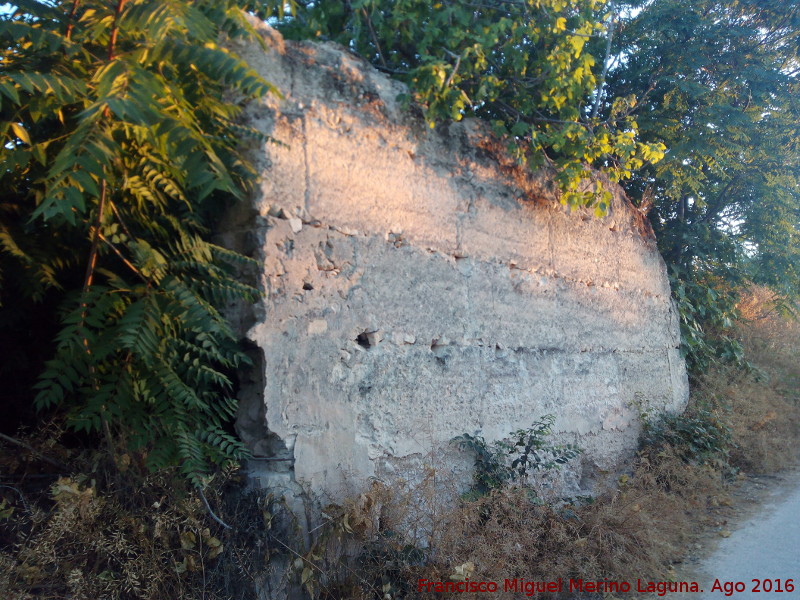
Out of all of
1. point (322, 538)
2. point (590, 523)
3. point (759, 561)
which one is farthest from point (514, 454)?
point (322, 538)

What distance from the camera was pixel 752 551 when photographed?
199 inches

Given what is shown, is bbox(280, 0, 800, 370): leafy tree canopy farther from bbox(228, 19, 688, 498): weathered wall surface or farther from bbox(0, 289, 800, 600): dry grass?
bbox(0, 289, 800, 600): dry grass

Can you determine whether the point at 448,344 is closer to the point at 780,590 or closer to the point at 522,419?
the point at 522,419

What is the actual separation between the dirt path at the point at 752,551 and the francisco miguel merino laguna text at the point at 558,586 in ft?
0.29

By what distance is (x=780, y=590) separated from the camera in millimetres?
4277

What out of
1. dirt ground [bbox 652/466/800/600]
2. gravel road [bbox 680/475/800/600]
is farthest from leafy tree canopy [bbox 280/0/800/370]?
gravel road [bbox 680/475/800/600]

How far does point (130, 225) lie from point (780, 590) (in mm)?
4540

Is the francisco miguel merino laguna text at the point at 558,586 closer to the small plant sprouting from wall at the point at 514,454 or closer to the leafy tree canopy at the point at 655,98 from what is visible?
the small plant sprouting from wall at the point at 514,454

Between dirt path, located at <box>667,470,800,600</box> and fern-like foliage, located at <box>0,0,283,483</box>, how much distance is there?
3335 millimetres

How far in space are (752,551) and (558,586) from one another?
72.5 inches

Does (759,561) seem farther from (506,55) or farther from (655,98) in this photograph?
(655,98)

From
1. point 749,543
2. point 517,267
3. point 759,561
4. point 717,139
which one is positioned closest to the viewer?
point 759,561

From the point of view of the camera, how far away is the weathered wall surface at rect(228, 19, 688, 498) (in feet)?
12.7

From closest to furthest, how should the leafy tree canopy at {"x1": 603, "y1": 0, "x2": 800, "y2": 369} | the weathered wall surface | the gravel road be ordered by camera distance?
the weathered wall surface → the gravel road → the leafy tree canopy at {"x1": 603, "y1": 0, "x2": 800, "y2": 369}
